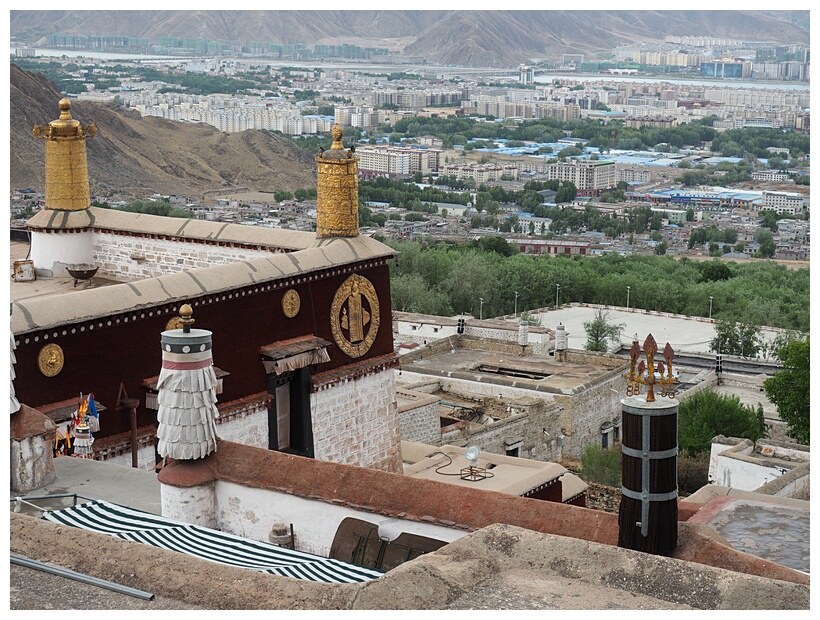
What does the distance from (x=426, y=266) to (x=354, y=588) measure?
2432 inches

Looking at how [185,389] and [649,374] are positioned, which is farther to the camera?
[185,389]

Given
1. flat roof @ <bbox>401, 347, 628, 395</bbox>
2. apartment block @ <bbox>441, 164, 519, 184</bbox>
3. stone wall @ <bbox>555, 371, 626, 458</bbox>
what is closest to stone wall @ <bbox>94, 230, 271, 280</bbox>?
stone wall @ <bbox>555, 371, 626, 458</bbox>

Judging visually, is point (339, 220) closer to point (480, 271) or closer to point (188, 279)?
point (188, 279)

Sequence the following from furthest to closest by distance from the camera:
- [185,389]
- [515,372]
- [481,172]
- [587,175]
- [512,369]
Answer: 1. [481,172]
2. [587,175]
3. [512,369]
4. [515,372]
5. [185,389]

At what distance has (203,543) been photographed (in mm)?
8930

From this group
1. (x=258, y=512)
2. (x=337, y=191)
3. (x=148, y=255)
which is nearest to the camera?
(x=258, y=512)

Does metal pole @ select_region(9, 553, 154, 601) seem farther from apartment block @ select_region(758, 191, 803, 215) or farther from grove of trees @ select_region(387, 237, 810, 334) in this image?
apartment block @ select_region(758, 191, 803, 215)

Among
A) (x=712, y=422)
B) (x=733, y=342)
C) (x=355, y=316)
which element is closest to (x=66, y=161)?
(x=355, y=316)

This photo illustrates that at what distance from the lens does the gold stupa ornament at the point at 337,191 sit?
1541cm

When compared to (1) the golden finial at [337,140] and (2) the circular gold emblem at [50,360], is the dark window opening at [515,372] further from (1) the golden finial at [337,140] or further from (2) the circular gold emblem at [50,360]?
(2) the circular gold emblem at [50,360]

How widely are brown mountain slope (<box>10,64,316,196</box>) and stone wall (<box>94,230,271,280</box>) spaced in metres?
83.5

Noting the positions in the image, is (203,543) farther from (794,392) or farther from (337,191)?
(794,392)

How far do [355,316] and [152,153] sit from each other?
126659mm

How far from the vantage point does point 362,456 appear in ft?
51.9
